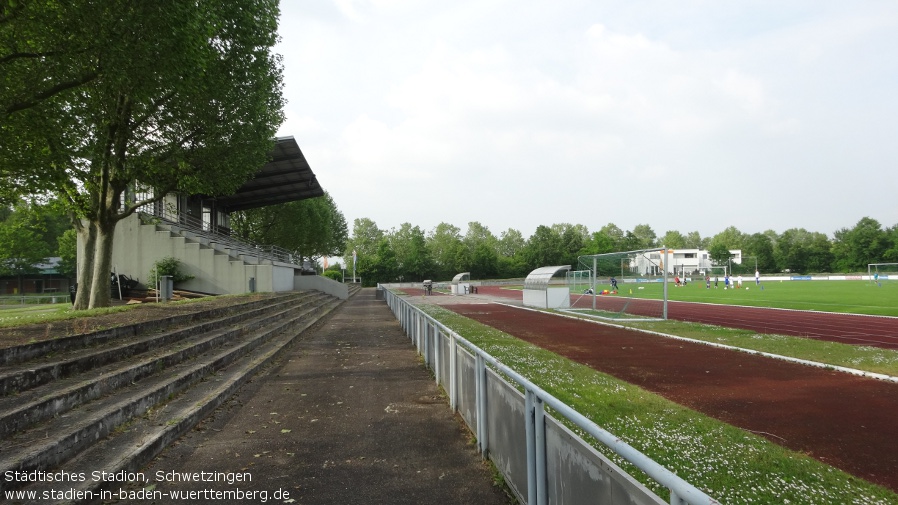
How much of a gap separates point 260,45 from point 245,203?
26.5 m

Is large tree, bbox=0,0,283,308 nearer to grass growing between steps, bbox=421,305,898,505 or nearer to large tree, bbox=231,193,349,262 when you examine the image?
grass growing between steps, bbox=421,305,898,505

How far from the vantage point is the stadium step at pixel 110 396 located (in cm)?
459

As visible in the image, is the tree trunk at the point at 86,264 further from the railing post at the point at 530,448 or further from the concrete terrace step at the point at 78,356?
the railing post at the point at 530,448

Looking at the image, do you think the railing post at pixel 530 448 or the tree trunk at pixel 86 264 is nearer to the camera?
the railing post at pixel 530 448

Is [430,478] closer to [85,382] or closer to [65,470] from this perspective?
[65,470]

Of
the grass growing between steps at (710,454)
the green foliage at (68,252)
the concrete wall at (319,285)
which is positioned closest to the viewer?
the grass growing between steps at (710,454)

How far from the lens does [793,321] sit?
755 inches

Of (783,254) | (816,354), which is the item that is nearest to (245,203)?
(816,354)

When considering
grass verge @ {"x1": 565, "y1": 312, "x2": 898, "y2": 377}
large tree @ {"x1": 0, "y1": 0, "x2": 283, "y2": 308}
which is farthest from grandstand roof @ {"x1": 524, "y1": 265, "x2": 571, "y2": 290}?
large tree @ {"x1": 0, "y1": 0, "x2": 283, "y2": 308}

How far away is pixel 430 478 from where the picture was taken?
462cm

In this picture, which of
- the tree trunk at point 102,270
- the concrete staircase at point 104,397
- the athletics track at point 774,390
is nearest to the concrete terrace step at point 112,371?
the concrete staircase at point 104,397

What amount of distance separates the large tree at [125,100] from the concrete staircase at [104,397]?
16.7ft

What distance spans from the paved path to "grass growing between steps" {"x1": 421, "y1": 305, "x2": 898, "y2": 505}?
1.50m

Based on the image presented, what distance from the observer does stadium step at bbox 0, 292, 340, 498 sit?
4.59 m
